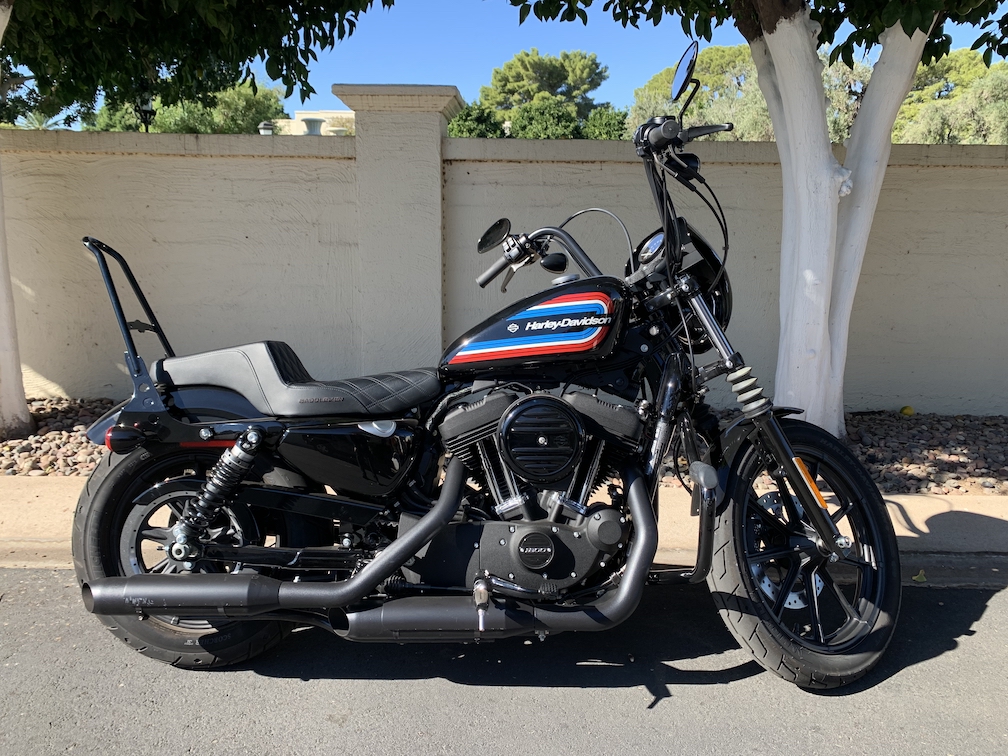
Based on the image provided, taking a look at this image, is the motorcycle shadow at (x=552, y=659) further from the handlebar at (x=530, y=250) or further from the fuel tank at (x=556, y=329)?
the handlebar at (x=530, y=250)

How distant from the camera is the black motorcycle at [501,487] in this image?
253cm

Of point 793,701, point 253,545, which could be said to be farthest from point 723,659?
point 253,545

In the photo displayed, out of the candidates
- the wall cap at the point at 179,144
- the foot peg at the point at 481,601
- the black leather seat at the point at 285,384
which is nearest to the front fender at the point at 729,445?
the foot peg at the point at 481,601

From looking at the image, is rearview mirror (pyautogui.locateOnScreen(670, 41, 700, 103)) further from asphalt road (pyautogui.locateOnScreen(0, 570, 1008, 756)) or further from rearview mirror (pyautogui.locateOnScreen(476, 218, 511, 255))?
asphalt road (pyautogui.locateOnScreen(0, 570, 1008, 756))

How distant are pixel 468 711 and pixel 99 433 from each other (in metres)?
1.65

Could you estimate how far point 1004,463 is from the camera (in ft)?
16.7

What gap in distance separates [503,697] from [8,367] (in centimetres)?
437

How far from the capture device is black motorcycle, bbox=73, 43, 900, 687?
253 cm

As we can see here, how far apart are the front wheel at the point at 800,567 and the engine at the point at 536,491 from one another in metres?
0.43

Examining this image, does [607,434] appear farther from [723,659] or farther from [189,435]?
[189,435]

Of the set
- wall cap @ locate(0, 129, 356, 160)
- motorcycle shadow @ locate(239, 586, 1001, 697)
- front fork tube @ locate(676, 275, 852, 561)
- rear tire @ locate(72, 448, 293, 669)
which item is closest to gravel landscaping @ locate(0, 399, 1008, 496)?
motorcycle shadow @ locate(239, 586, 1001, 697)

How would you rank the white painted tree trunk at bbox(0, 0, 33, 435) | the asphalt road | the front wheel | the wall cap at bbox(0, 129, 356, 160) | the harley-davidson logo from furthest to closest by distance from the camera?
1. the wall cap at bbox(0, 129, 356, 160)
2. the white painted tree trunk at bbox(0, 0, 33, 435)
3. the front wheel
4. the harley-davidson logo
5. the asphalt road

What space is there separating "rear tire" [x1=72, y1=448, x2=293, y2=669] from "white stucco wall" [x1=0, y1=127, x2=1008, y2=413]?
9.63ft

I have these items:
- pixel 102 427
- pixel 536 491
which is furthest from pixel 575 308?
pixel 102 427
